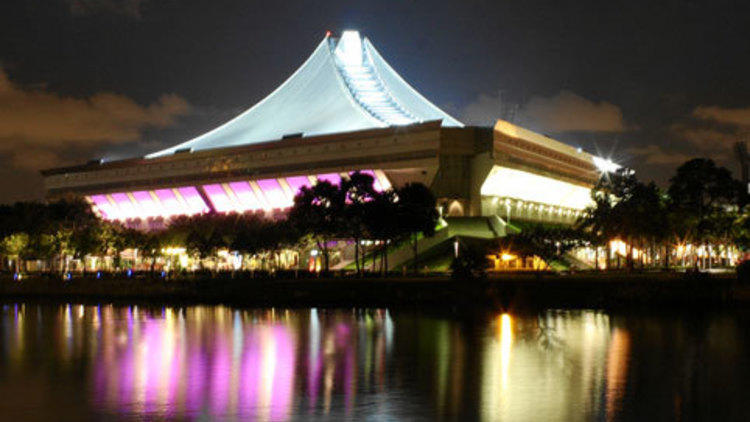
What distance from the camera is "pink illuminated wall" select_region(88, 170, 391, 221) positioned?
236 feet

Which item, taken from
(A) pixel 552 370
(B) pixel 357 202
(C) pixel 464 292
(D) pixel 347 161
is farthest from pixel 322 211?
(A) pixel 552 370

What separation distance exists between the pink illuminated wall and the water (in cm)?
4084

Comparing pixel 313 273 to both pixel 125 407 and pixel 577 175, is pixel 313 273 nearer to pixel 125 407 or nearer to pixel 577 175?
pixel 125 407

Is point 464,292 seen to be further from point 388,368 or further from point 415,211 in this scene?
point 388,368

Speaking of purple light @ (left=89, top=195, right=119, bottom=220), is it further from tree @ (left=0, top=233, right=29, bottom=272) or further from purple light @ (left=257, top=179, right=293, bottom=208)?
tree @ (left=0, top=233, right=29, bottom=272)

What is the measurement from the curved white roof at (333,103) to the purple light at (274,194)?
12.9 ft

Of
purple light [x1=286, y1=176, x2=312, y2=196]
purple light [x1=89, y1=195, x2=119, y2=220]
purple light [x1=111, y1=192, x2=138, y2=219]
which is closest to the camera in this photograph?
purple light [x1=286, y1=176, x2=312, y2=196]

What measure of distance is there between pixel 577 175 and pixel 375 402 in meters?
71.5

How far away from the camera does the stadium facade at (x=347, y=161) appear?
65688 millimetres

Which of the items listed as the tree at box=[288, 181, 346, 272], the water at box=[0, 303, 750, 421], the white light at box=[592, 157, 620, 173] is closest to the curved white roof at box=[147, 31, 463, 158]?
the white light at box=[592, 157, 620, 173]

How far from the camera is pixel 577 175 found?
83062 millimetres

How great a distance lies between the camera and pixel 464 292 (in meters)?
34.7

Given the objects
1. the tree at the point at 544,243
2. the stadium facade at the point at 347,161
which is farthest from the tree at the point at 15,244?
the tree at the point at 544,243

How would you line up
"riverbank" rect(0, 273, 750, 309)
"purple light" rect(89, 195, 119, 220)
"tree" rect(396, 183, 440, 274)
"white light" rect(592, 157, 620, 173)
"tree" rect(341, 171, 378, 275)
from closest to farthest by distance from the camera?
"riverbank" rect(0, 273, 750, 309) → "tree" rect(341, 171, 378, 275) → "tree" rect(396, 183, 440, 274) → "purple light" rect(89, 195, 119, 220) → "white light" rect(592, 157, 620, 173)
